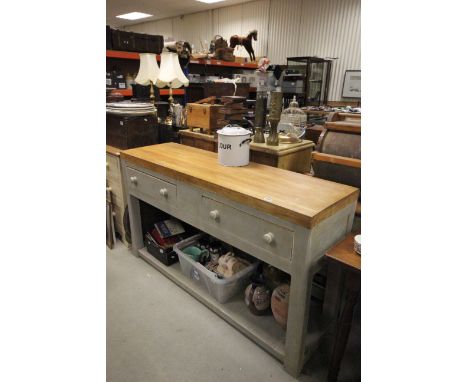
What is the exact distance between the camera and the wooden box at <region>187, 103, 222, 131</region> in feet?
6.61

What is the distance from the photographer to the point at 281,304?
4.96ft

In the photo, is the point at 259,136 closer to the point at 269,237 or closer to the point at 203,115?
the point at 203,115

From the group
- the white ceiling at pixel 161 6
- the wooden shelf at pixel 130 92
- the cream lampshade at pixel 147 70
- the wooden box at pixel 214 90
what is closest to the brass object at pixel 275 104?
the wooden box at pixel 214 90

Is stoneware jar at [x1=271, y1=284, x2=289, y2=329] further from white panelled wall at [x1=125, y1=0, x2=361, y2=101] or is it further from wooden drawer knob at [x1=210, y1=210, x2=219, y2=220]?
white panelled wall at [x1=125, y1=0, x2=361, y2=101]

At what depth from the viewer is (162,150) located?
1.96 metres

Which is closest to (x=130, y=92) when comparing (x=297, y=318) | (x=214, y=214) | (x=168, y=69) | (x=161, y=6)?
(x=168, y=69)

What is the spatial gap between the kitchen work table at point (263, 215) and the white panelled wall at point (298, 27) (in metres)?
4.92

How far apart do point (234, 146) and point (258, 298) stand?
2.64 feet

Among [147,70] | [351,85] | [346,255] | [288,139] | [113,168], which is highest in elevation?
[351,85]

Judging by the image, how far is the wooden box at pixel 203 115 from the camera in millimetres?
2014

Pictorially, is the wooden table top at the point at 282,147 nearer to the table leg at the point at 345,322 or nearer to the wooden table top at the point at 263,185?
the wooden table top at the point at 263,185
